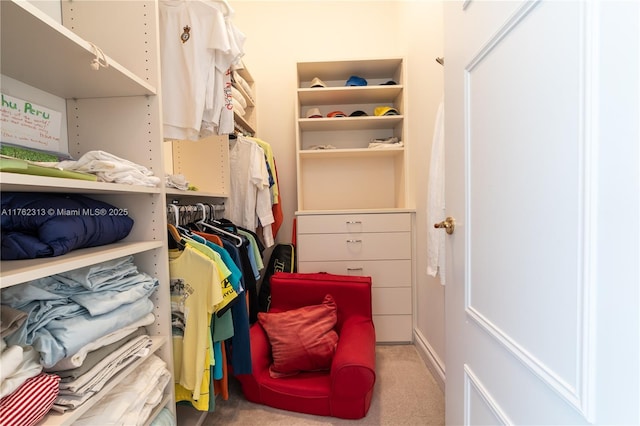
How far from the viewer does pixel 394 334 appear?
2176 mm

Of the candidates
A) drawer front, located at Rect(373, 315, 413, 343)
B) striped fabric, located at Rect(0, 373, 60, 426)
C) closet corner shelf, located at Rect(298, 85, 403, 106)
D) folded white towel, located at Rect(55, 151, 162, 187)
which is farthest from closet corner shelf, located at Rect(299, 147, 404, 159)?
striped fabric, located at Rect(0, 373, 60, 426)

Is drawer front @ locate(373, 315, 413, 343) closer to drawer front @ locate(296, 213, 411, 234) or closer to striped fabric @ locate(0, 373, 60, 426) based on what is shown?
drawer front @ locate(296, 213, 411, 234)

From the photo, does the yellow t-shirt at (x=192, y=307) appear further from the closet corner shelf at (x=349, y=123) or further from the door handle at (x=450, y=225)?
the closet corner shelf at (x=349, y=123)

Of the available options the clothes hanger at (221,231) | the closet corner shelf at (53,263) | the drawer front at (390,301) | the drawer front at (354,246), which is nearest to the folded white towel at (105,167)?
the closet corner shelf at (53,263)

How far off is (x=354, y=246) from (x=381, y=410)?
40.4 inches

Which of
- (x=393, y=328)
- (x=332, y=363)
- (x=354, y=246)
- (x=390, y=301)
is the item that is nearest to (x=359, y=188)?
(x=354, y=246)

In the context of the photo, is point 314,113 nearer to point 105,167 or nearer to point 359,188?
point 359,188

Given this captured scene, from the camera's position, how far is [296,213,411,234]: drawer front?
2.14 metres

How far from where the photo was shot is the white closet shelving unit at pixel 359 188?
7.08 ft

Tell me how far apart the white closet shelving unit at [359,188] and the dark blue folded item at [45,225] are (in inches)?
55.7

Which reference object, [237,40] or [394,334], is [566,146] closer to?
[237,40]

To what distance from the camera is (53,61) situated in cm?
82

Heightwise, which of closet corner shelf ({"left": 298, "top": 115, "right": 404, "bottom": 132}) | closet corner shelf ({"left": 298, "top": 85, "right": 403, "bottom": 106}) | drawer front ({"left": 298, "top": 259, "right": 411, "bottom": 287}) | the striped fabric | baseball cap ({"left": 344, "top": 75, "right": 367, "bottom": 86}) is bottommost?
drawer front ({"left": 298, "top": 259, "right": 411, "bottom": 287})

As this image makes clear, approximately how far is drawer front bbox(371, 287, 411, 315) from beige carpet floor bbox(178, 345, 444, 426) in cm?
45
